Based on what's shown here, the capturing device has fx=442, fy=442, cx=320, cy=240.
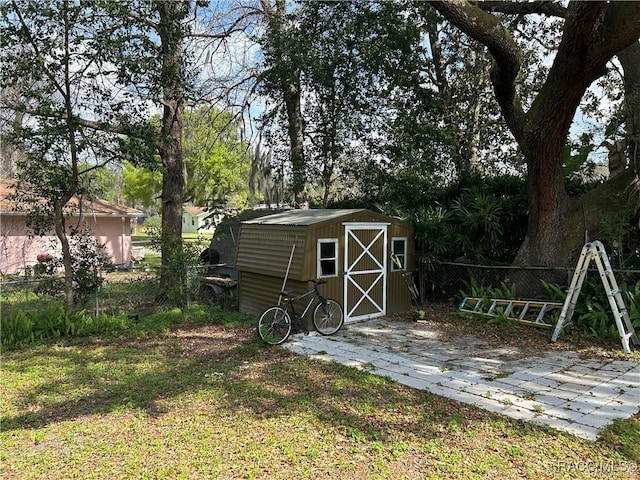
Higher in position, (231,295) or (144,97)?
(144,97)

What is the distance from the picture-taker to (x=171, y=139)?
8.73 meters

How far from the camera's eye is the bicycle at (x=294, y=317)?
6.84 meters

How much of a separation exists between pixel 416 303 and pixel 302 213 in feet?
10.8

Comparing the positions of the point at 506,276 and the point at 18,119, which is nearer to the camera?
the point at 18,119

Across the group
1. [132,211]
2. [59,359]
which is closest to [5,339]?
[59,359]

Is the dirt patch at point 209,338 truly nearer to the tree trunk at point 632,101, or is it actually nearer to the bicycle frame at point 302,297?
the bicycle frame at point 302,297

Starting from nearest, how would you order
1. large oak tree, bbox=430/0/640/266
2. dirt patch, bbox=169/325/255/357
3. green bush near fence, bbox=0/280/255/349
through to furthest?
dirt patch, bbox=169/325/255/357
large oak tree, bbox=430/0/640/266
green bush near fence, bbox=0/280/255/349

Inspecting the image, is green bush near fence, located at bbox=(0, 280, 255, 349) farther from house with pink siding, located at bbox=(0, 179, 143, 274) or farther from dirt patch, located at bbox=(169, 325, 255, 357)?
house with pink siding, located at bbox=(0, 179, 143, 274)

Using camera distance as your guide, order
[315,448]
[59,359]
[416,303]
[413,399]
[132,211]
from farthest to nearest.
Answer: [132,211] < [416,303] < [59,359] < [413,399] < [315,448]

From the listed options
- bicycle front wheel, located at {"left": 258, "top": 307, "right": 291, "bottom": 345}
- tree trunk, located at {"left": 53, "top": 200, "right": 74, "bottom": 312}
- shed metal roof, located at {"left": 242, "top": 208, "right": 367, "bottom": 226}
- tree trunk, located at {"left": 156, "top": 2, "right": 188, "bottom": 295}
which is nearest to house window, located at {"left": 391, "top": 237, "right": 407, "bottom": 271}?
shed metal roof, located at {"left": 242, "top": 208, "right": 367, "bottom": 226}

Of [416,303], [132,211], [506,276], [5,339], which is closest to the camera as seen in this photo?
[5,339]

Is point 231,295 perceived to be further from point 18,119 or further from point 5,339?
point 18,119

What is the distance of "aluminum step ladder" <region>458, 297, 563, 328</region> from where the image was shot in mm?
7715

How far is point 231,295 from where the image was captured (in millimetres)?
10188
